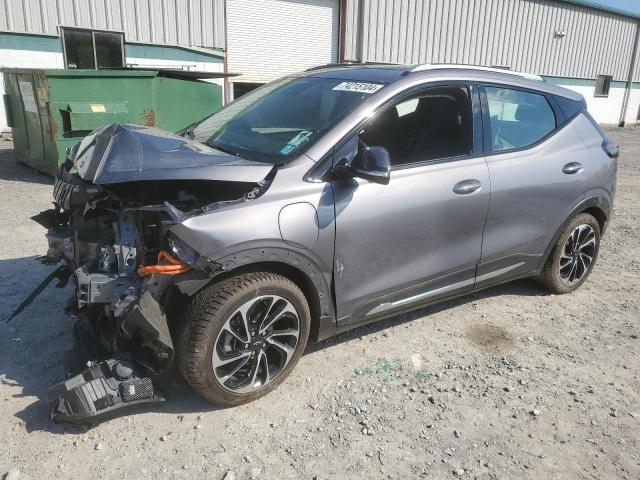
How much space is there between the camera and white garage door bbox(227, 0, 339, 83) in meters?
14.7

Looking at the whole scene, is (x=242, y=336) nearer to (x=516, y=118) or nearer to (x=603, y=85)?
(x=516, y=118)

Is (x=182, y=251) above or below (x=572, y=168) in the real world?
below

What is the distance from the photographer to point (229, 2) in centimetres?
1421

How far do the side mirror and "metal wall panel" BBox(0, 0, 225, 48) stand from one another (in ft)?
36.2

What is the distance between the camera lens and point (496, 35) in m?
20.5

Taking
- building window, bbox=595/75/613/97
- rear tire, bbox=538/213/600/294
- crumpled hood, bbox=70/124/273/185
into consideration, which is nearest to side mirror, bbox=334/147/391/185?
crumpled hood, bbox=70/124/273/185

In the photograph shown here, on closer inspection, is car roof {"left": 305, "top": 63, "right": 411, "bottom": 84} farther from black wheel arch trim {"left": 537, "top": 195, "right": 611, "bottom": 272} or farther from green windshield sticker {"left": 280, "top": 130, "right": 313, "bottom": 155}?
black wheel arch trim {"left": 537, "top": 195, "right": 611, "bottom": 272}

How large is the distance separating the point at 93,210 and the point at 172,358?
90 centimetres

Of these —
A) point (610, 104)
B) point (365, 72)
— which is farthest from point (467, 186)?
point (610, 104)

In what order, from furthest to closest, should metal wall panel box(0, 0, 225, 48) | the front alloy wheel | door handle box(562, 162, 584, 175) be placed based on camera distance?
metal wall panel box(0, 0, 225, 48) < door handle box(562, 162, 584, 175) < the front alloy wheel

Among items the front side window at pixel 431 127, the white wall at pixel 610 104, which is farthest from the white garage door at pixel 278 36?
the white wall at pixel 610 104

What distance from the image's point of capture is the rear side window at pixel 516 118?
359 cm

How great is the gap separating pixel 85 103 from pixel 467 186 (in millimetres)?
6145

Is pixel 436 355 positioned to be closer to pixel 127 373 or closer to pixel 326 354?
pixel 326 354
